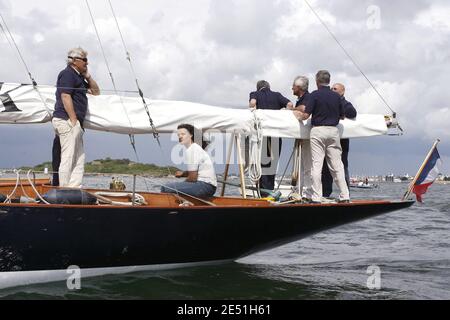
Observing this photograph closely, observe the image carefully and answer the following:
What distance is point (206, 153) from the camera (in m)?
8.27

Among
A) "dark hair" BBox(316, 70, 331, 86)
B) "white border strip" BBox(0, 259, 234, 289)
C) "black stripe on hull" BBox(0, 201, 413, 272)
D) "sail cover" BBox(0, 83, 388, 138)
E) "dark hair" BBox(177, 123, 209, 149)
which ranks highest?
"dark hair" BBox(316, 70, 331, 86)

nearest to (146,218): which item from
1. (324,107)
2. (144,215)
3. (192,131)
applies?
(144,215)

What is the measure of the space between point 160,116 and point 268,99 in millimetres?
1786

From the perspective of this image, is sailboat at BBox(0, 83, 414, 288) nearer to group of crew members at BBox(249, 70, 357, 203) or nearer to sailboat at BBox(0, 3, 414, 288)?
sailboat at BBox(0, 3, 414, 288)

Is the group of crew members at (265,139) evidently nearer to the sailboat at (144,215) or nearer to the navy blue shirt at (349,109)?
the navy blue shirt at (349,109)

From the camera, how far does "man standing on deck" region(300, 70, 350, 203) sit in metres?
8.57

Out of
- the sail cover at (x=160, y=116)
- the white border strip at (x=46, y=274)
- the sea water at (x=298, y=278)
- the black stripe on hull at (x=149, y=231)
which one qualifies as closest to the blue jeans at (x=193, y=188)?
the sea water at (x=298, y=278)

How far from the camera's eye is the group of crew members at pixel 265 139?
7848mm

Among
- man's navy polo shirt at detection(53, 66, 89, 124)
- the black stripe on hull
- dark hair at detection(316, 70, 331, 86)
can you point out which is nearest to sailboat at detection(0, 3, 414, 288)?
the black stripe on hull

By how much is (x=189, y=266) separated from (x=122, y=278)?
97 centimetres

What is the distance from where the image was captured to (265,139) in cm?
946

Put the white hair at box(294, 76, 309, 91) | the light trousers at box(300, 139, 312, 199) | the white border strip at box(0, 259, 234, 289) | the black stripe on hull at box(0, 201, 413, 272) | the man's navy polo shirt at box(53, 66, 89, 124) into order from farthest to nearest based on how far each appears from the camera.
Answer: the light trousers at box(300, 139, 312, 199)
the white hair at box(294, 76, 309, 91)
the man's navy polo shirt at box(53, 66, 89, 124)
the white border strip at box(0, 259, 234, 289)
the black stripe on hull at box(0, 201, 413, 272)
